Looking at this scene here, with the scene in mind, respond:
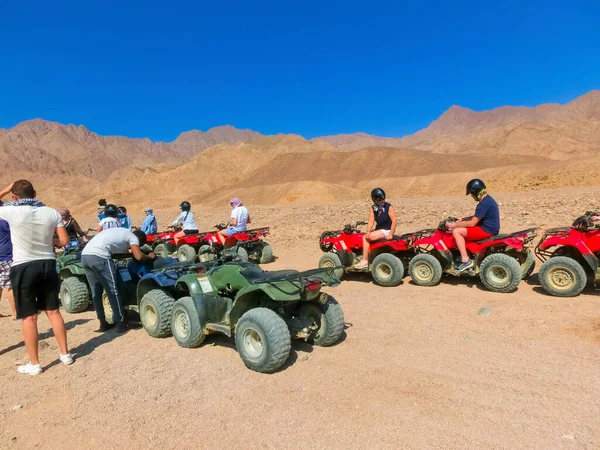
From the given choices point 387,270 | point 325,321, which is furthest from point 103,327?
point 387,270

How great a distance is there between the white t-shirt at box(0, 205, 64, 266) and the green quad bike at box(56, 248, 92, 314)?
268 cm

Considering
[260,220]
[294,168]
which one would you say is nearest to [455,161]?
[294,168]

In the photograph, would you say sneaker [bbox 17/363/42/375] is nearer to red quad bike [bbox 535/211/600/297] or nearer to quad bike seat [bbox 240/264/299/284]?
quad bike seat [bbox 240/264/299/284]

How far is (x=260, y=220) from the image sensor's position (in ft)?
70.1

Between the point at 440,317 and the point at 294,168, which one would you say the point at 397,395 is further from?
the point at 294,168

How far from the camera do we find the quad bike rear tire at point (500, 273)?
676cm

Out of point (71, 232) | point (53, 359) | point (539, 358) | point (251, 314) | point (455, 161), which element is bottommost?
point (539, 358)

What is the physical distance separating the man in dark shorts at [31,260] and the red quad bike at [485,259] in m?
5.72

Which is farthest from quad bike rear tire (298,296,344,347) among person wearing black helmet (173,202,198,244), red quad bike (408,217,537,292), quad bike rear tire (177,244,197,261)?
person wearing black helmet (173,202,198,244)

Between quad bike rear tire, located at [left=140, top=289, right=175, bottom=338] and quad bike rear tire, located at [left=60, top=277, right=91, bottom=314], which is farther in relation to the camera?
quad bike rear tire, located at [left=60, top=277, right=91, bottom=314]

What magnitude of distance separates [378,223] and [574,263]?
10.6 feet

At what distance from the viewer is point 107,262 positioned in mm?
5562

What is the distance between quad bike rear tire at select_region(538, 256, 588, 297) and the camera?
6414mm

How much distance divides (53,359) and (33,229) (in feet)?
5.12
